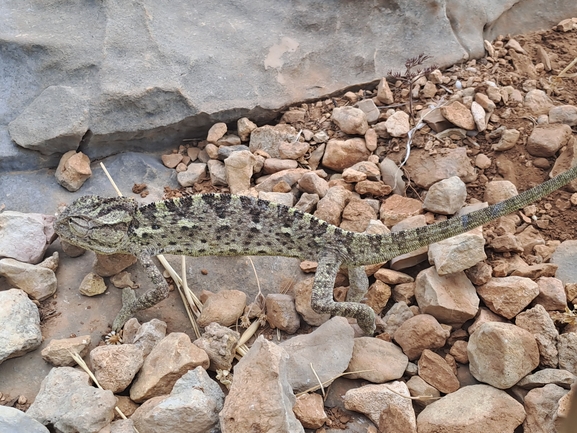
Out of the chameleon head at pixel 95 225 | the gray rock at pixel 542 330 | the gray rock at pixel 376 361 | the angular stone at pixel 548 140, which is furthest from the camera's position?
the angular stone at pixel 548 140

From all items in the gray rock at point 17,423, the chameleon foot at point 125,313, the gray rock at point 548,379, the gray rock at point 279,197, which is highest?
the gray rock at point 548,379

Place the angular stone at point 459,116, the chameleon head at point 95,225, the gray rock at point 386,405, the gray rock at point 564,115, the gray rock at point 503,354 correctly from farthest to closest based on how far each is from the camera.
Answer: the angular stone at point 459,116 < the gray rock at point 564,115 < the chameleon head at point 95,225 < the gray rock at point 503,354 < the gray rock at point 386,405

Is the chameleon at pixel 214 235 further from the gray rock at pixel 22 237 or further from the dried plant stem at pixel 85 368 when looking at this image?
the dried plant stem at pixel 85 368

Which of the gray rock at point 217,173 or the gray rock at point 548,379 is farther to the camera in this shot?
the gray rock at point 217,173

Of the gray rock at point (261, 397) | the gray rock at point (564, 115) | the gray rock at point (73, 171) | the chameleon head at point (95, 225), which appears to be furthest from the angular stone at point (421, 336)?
the gray rock at point (73, 171)

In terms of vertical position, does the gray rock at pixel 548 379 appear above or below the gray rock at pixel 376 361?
above

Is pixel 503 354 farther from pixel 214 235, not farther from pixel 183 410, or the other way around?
pixel 214 235

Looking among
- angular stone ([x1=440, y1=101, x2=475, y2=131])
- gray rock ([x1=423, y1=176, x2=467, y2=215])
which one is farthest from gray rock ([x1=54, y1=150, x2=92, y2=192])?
angular stone ([x1=440, y1=101, x2=475, y2=131])
